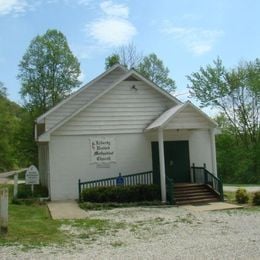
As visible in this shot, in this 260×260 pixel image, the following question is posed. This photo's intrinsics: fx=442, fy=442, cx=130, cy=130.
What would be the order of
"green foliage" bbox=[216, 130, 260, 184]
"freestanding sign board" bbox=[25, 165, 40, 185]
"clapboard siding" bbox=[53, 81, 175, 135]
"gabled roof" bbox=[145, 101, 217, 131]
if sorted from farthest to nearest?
"green foliage" bbox=[216, 130, 260, 184]
"clapboard siding" bbox=[53, 81, 175, 135]
"freestanding sign board" bbox=[25, 165, 40, 185]
"gabled roof" bbox=[145, 101, 217, 131]

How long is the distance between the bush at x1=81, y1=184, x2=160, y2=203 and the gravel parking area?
284 centimetres

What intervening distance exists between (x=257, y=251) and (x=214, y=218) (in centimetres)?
480

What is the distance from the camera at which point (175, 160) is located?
2031 centimetres

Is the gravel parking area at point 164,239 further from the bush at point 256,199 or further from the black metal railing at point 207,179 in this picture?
the black metal railing at point 207,179

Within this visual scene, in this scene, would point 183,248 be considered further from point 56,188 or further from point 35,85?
point 35,85

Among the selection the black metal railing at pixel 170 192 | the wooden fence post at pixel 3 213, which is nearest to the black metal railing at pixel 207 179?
the black metal railing at pixel 170 192

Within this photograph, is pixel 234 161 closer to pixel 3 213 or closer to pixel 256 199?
pixel 256 199

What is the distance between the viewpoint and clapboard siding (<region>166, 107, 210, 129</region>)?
18.1 m

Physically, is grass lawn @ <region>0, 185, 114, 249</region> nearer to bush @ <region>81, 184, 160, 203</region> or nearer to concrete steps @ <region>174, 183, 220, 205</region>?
bush @ <region>81, 184, 160, 203</region>

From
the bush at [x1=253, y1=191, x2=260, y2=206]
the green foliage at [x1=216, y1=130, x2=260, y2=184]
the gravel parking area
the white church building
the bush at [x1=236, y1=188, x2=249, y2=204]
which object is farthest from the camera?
the green foliage at [x1=216, y1=130, x2=260, y2=184]

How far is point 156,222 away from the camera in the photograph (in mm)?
12336

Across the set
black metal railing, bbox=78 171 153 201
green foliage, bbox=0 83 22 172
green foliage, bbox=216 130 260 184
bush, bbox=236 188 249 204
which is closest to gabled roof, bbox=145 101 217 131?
black metal railing, bbox=78 171 153 201

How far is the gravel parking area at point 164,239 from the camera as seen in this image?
26.8ft

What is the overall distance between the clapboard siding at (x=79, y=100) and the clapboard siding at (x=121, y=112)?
5.31ft
